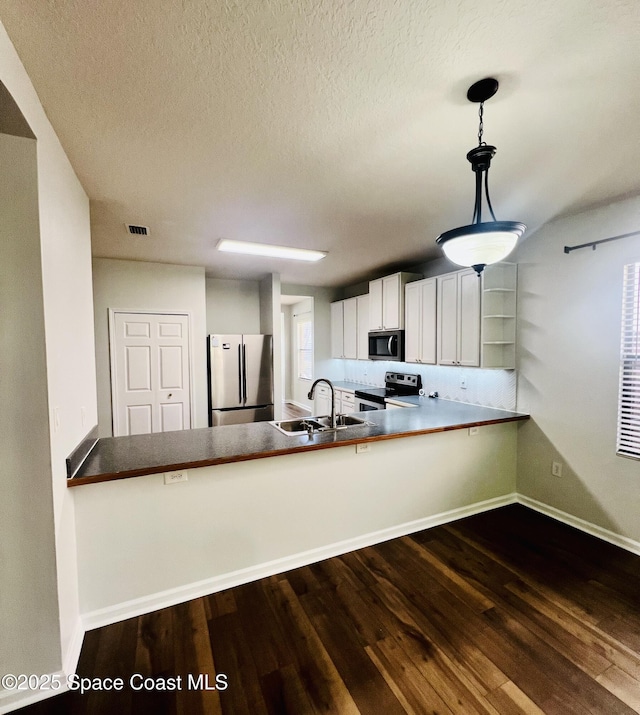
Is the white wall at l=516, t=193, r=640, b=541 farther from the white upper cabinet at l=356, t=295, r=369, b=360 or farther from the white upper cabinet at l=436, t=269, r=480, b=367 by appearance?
the white upper cabinet at l=356, t=295, r=369, b=360

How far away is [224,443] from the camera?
2227 mm

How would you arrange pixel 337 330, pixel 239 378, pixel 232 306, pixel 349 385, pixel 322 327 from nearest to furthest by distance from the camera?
pixel 239 378 → pixel 232 306 → pixel 349 385 → pixel 337 330 → pixel 322 327

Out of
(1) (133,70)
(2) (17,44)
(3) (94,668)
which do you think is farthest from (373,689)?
(2) (17,44)

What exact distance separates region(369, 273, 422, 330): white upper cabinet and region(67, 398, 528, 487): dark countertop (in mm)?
1553

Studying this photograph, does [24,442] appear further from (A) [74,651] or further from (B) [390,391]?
(B) [390,391]

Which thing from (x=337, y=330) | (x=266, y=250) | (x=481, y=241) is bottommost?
(x=337, y=330)

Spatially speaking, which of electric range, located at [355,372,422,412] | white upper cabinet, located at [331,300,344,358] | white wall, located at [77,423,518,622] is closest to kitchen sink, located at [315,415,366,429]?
white wall, located at [77,423,518,622]

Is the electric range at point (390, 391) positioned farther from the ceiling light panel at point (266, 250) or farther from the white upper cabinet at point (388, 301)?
the ceiling light panel at point (266, 250)

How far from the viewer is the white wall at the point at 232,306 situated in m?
5.09

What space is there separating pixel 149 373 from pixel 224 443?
2.45 m

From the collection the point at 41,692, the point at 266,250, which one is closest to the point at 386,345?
the point at 266,250

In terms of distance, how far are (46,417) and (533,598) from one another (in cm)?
277

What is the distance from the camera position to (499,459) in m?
3.17

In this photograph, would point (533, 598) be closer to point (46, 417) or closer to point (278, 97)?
point (46, 417)
